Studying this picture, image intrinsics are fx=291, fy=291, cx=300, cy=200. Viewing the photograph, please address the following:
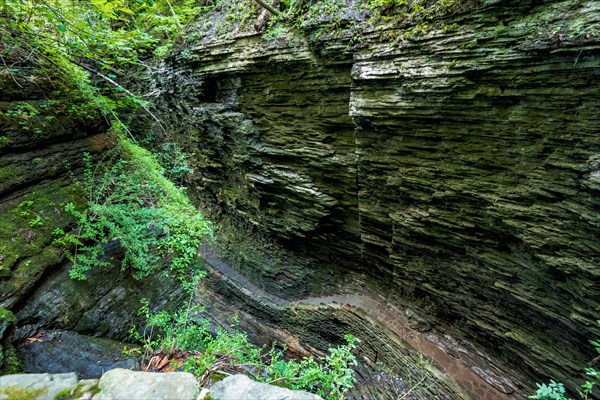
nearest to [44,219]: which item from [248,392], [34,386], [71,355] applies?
[71,355]

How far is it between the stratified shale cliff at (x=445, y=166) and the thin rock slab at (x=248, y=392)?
3748mm

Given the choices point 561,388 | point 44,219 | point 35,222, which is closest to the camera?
point 561,388

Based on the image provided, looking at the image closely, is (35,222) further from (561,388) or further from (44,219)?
(561,388)

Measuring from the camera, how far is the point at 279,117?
6.30 metres

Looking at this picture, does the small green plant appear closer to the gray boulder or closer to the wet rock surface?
the wet rock surface

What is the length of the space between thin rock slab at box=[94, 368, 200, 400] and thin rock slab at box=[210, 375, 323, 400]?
112mm

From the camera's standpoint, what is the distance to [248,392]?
1.49 m

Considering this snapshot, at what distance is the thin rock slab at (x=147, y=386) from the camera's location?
4.53 ft

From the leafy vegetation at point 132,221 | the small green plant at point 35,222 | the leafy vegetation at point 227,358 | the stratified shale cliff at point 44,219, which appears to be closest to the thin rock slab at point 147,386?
the leafy vegetation at point 227,358

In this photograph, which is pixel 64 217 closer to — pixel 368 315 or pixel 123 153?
pixel 123 153

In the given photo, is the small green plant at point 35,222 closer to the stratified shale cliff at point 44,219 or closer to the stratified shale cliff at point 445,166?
the stratified shale cliff at point 44,219

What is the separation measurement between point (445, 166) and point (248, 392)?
13.5ft

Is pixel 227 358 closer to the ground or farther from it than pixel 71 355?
closer to the ground

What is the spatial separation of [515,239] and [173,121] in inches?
373
